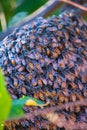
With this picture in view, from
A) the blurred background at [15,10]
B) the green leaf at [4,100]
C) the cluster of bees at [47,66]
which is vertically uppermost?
the blurred background at [15,10]

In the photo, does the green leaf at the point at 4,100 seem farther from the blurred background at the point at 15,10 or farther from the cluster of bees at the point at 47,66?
the blurred background at the point at 15,10

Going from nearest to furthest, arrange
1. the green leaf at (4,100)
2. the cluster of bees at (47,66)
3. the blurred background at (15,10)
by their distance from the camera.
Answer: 1. the green leaf at (4,100)
2. the cluster of bees at (47,66)
3. the blurred background at (15,10)

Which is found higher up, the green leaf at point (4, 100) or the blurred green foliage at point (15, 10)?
the blurred green foliage at point (15, 10)

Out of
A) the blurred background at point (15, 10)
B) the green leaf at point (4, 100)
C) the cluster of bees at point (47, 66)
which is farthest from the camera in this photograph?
the blurred background at point (15, 10)

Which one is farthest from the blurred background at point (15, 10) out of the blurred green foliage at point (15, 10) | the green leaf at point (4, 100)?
the green leaf at point (4, 100)

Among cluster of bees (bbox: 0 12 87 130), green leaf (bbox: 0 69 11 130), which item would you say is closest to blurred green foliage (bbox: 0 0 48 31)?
cluster of bees (bbox: 0 12 87 130)

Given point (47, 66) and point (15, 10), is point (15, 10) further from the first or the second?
point (47, 66)

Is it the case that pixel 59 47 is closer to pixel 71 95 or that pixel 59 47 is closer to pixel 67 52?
pixel 67 52

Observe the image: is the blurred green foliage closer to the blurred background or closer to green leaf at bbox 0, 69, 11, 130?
the blurred background
